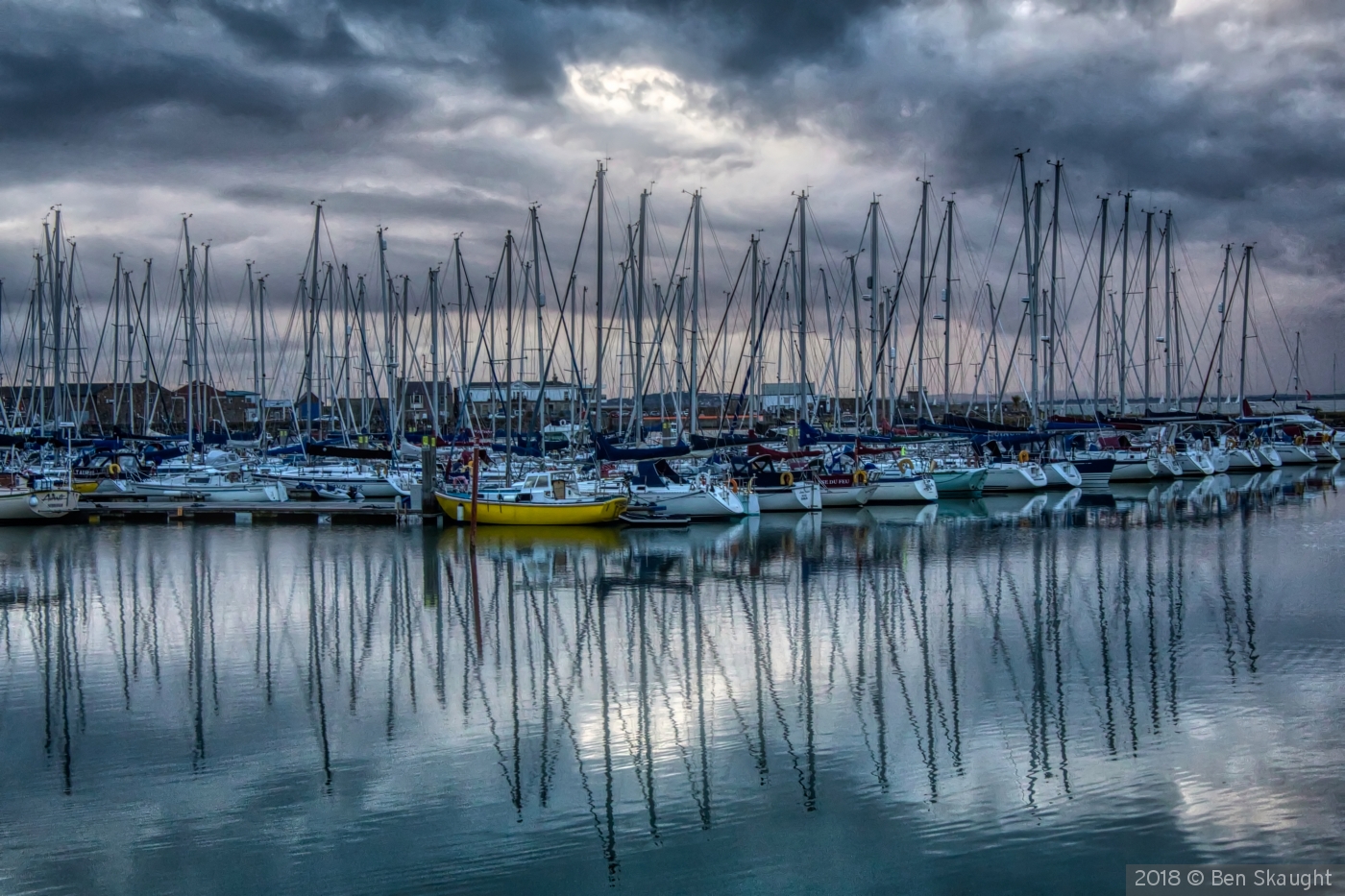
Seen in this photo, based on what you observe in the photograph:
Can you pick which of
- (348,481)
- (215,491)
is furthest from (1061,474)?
(215,491)

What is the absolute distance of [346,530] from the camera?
37.7 m

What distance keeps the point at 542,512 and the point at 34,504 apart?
17.6 metres

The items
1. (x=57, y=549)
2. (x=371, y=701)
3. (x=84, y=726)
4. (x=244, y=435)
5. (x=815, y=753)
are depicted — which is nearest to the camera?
(x=815, y=753)

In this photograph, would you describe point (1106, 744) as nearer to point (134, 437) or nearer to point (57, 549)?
point (57, 549)

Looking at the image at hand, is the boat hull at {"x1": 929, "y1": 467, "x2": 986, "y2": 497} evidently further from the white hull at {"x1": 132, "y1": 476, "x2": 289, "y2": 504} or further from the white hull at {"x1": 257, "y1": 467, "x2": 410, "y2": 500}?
the white hull at {"x1": 132, "y1": 476, "x2": 289, "y2": 504}

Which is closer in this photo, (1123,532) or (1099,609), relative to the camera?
(1099,609)

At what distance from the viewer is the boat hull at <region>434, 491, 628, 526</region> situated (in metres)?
36.2

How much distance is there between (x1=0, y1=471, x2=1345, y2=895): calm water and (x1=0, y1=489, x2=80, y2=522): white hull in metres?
11.7

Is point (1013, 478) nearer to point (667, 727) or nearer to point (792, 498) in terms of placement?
point (792, 498)

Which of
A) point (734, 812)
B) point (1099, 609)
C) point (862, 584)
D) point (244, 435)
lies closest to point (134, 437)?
point (244, 435)

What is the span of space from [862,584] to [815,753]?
41.0ft

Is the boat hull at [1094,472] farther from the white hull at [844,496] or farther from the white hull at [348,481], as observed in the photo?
the white hull at [348,481]

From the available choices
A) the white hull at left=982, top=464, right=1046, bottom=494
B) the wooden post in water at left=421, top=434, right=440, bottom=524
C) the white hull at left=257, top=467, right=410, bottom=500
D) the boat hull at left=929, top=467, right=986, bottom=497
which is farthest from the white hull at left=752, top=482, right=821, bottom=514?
the white hull at left=257, top=467, right=410, bottom=500

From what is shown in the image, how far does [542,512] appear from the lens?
36.2m
